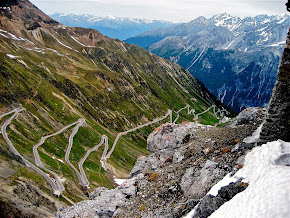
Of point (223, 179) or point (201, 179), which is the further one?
point (201, 179)

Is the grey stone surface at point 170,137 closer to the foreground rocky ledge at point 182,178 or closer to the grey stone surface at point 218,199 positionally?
the foreground rocky ledge at point 182,178

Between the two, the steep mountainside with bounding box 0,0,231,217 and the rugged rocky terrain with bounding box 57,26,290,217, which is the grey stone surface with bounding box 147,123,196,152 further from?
the steep mountainside with bounding box 0,0,231,217

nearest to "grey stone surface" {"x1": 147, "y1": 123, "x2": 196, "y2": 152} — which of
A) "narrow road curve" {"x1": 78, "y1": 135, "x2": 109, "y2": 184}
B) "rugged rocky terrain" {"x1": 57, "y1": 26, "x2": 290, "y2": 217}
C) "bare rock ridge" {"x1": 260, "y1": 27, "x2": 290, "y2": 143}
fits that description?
"rugged rocky terrain" {"x1": 57, "y1": 26, "x2": 290, "y2": 217}

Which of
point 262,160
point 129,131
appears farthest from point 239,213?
point 129,131

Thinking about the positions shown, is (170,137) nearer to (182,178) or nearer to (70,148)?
(182,178)

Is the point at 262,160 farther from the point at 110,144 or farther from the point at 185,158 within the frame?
the point at 110,144

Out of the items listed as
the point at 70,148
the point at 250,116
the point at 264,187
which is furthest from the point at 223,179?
the point at 70,148

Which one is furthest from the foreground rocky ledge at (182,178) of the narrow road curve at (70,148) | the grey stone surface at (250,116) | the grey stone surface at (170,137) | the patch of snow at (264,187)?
the narrow road curve at (70,148)
